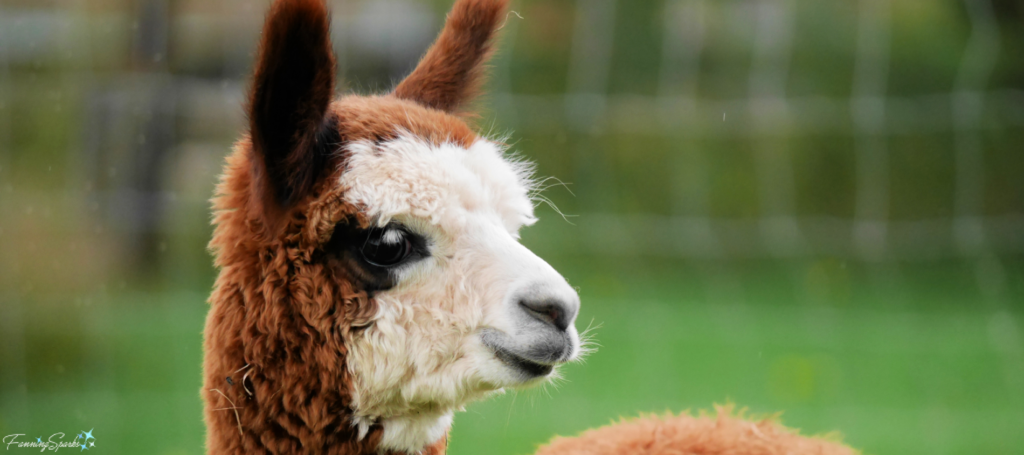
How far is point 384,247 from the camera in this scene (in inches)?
60.2

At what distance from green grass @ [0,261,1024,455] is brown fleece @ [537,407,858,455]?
44.6 inches

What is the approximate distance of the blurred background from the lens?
4246mm

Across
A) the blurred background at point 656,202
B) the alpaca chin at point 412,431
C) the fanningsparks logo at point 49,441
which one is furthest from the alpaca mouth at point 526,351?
the blurred background at point 656,202

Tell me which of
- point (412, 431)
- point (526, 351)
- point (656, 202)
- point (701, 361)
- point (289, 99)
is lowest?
point (412, 431)

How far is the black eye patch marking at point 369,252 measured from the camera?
1521mm

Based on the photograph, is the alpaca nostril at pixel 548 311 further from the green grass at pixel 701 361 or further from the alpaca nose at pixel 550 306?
the green grass at pixel 701 361

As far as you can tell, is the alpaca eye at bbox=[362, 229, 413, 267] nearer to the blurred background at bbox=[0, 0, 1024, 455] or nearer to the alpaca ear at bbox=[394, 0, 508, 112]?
the alpaca ear at bbox=[394, 0, 508, 112]

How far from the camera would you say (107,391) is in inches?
165

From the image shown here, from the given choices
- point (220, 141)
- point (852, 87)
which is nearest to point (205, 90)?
point (220, 141)

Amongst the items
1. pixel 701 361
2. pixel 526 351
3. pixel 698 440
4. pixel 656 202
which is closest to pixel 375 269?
pixel 526 351

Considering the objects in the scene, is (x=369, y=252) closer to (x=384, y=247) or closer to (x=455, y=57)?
(x=384, y=247)

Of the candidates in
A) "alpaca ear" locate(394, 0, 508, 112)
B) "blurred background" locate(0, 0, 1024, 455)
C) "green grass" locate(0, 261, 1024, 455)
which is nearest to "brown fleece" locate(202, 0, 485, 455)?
"alpaca ear" locate(394, 0, 508, 112)

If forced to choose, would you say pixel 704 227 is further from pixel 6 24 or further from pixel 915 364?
pixel 6 24

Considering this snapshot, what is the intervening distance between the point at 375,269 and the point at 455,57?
2.10 feet
